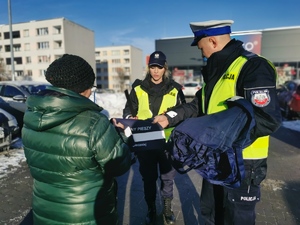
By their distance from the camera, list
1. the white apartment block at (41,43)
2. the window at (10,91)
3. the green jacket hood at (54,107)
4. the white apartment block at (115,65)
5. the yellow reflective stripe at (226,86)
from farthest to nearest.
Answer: the white apartment block at (115,65)
the white apartment block at (41,43)
the window at (10,91)
the yellow reflective stripe at (226,86)
the green jacket hood at (54,107)

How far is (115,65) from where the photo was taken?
3108 inches

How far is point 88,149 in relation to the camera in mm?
1474

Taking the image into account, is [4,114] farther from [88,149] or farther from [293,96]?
[293,96]

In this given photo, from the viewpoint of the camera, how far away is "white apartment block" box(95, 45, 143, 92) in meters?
76.8

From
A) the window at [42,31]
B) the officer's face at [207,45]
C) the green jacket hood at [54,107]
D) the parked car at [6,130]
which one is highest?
the window at [42,31]

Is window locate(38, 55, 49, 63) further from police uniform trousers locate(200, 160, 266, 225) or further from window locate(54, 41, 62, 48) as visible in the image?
police uniform trousers locate(200, 160, 266, 225)

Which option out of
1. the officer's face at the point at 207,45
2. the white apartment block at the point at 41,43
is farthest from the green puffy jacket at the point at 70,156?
the white apartment block at the point at 41,43

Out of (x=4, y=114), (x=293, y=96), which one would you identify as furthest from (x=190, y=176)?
(x=293, y=96)

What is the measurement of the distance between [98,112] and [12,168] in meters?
4.23

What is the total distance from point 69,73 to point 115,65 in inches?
3134

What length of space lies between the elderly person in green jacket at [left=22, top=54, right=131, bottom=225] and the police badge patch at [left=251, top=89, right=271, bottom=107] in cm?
89

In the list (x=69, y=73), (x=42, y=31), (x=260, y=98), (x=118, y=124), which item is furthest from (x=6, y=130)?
(x=42, y=31)

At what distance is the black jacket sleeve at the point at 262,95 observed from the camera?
59.5 inches

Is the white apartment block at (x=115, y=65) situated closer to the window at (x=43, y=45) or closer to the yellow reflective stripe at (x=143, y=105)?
the window at (x=43, y=45)
